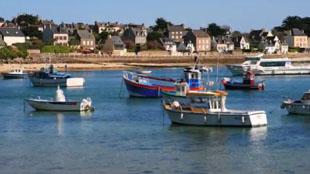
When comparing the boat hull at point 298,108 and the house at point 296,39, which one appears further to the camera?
the house at point 296,39

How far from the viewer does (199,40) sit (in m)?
175

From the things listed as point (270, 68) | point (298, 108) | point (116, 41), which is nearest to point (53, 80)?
point (270, 68)

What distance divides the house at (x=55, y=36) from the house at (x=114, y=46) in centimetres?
815

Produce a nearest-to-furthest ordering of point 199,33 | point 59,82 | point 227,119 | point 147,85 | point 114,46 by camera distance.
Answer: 1. point 227,119
2. point 147,85
3. point 59,82
4. point 114,46
5. point 199,33

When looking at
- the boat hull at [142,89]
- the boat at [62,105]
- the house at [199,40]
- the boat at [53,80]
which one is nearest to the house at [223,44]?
the house at [199,40]

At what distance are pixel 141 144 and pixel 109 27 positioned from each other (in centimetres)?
16187

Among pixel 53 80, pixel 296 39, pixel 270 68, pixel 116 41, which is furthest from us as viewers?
pixel 296 39

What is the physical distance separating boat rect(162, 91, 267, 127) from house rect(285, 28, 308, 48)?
517 feet

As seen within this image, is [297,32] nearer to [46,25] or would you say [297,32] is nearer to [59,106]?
[46,25]

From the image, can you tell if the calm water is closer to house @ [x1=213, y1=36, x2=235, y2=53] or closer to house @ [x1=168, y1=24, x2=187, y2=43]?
house @ [x1=213, y1=36, x2=235, y2=53]

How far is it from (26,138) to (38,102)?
11.9m

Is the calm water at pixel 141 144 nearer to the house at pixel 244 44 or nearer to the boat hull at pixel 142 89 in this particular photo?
the boat hull at pixel 142 89

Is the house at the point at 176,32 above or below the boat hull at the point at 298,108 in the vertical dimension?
above

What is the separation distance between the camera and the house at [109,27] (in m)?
186
